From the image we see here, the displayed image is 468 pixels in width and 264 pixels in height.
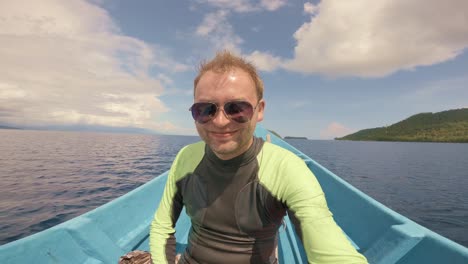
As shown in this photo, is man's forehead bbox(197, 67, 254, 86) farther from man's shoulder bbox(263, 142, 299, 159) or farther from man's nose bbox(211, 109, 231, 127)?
man's shoulder bbox(263, 142, 299, 159)

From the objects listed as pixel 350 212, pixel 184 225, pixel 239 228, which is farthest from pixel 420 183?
pixel 239 228

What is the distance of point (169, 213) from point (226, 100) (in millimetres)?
1160

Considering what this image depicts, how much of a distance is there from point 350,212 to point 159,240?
353cm

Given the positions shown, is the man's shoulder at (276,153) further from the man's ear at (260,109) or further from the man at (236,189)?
the man's ear at (260,109)

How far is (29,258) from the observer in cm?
229

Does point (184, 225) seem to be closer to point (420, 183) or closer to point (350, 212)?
point (350, 212)

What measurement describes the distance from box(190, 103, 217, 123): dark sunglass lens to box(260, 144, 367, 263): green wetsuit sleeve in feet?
2.00

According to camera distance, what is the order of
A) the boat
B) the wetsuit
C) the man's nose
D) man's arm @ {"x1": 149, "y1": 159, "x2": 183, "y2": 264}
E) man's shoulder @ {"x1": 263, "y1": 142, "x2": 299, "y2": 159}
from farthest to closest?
the boat → man's arm @ {"x1": 149, "y1": 159, "x2": 183, "y2": 264} → man's shoulder @ {"x1": 263, "y1": 142, "x2": 299, "y2": 159} → the man's nose → the wetsuit

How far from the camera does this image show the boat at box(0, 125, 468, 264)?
232cm

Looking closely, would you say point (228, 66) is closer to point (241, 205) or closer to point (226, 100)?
point (226, 100)

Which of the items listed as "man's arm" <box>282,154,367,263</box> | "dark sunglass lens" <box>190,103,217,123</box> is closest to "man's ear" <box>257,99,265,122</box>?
"dark sunglass lens" <box>190,103,217,123</box>

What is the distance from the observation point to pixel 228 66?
158cm

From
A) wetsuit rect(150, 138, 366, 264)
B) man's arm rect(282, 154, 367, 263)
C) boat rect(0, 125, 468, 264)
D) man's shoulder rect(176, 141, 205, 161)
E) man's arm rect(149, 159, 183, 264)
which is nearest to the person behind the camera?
man's arm rect(282, 154, 367, 263)

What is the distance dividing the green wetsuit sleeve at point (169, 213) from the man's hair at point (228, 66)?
67 centimetres
